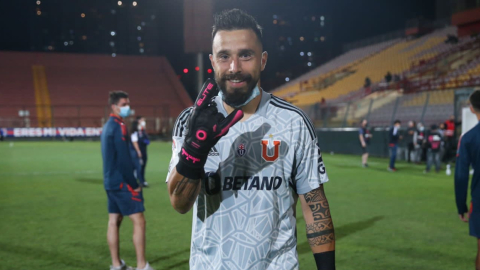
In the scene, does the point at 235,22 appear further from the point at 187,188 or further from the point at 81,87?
the point at 81,87

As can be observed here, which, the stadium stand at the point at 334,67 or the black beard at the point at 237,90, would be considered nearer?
the black beard at the point at 237,90

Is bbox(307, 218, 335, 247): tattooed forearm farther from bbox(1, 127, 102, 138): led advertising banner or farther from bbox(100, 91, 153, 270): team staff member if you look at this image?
bbox(1, 127, 102, 138): led advertising banner

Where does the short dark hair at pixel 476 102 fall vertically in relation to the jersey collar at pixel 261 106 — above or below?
below

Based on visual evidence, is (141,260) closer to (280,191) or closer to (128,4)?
(280,191)

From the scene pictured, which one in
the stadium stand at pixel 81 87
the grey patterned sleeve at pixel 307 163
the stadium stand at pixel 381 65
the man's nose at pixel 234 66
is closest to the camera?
the man's nose at pixel 234 66

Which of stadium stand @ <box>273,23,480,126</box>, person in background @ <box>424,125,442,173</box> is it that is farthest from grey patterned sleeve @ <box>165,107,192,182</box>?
stadium stand @ <box>273,23,480,126</box>

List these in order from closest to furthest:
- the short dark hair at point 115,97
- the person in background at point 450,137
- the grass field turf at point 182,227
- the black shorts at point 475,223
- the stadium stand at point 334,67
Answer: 1. the black shorts at point 475,223
2. the short dark hair at point 115,97
3. the grass field turf at point 182,227
4. the person in background at point 450,137
5. the stadium stand at point 334,67

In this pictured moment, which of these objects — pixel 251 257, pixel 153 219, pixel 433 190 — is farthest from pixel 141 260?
pixel 433 190

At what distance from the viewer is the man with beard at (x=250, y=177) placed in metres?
2.30

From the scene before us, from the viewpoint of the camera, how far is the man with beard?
230 centimetres

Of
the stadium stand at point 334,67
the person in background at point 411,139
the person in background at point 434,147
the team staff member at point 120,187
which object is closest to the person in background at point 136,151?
the team staff member at point 120,187

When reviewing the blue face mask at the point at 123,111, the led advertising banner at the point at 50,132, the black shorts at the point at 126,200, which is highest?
the blue face mask at the point at 123,111

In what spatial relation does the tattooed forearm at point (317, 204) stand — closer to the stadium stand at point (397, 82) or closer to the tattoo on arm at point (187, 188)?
the tattoo on arm at point (187, 188)

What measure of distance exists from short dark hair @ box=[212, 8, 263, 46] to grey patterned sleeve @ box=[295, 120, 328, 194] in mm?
546
